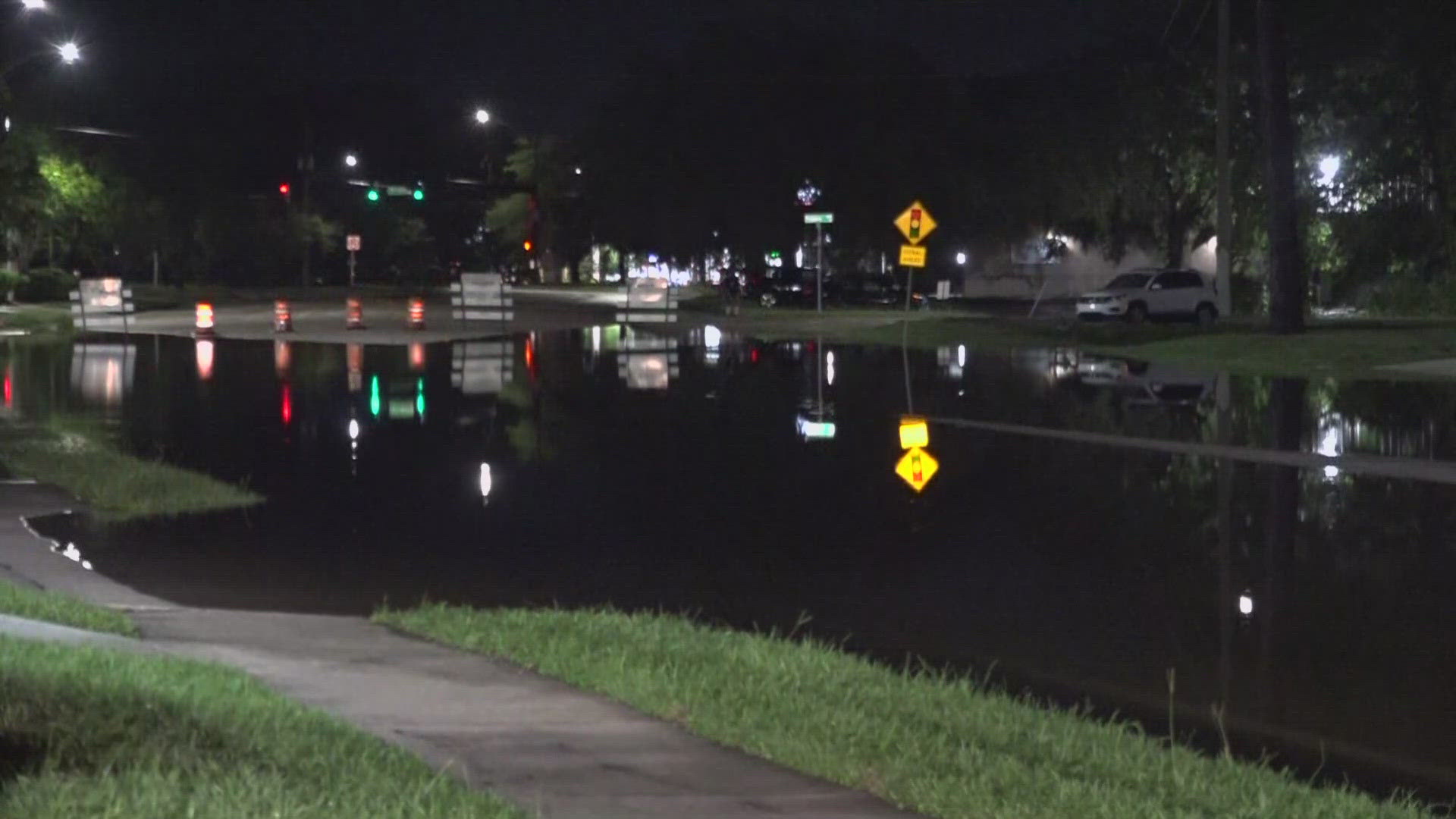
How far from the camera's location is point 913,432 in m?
24.9

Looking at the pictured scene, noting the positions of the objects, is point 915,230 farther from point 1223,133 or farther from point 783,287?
point 783,287

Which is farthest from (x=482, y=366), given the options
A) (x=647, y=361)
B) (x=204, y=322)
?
(x=204, y=322)

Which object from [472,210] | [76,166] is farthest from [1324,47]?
[472,210]

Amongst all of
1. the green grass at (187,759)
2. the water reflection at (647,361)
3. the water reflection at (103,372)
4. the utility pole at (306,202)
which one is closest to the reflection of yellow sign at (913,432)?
the water reflection at (647,361)

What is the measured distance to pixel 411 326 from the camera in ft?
181

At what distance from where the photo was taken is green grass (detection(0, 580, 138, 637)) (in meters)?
11.1

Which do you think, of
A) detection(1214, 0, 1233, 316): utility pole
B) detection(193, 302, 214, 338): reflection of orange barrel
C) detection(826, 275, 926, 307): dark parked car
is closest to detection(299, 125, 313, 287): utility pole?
detection(826, 275, 926, 307): dark parked car

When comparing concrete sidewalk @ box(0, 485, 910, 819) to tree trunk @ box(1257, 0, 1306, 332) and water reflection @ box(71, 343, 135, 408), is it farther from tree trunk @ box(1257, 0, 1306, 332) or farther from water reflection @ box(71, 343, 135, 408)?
tree trunk @ box(1257, 0, 1306, 332)

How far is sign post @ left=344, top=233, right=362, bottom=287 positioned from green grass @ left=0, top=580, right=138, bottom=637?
77.9m

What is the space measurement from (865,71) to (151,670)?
223 ft

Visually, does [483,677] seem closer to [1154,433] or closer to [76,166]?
[1154,433]

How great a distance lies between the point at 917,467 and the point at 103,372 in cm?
2053

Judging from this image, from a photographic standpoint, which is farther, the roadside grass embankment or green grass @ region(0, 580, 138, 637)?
the roadside grass embankment

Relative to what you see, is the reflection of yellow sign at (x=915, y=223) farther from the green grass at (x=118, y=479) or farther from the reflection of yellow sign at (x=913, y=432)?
the green grass at (x=118, y=479)
